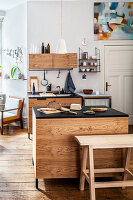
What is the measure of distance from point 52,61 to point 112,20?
6.30ft

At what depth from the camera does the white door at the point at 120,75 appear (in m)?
6.73

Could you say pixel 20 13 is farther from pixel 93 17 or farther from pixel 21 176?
pixel 21 176

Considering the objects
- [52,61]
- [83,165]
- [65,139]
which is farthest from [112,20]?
[83,165]

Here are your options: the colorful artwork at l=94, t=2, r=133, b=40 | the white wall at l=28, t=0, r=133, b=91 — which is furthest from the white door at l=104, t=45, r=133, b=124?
the white wall at l=28, t=0, r=133, b=91

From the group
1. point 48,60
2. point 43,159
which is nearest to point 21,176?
point 43,159

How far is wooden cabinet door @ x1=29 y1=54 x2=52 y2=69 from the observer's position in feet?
19.3

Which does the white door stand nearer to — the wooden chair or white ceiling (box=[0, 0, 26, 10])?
the wooden chair

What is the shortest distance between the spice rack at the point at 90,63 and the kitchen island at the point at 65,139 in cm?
340

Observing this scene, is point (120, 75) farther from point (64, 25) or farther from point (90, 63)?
point (64, 25)

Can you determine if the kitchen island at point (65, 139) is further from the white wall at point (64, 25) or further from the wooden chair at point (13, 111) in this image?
the white wall at point (64, 25)

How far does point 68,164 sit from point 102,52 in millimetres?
4105

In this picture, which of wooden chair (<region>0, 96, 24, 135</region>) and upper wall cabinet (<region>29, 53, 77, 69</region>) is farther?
wooden chair (<region>0, 96, 24, 135</region>)

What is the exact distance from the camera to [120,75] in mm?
6809

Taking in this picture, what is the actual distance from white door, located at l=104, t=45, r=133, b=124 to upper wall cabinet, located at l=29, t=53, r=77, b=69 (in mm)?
1147
